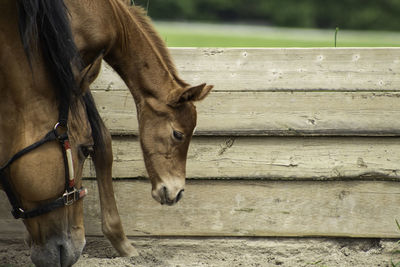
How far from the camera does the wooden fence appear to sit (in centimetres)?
381

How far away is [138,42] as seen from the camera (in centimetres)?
338

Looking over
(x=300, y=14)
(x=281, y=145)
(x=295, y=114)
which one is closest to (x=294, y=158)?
(x=281, y=145)

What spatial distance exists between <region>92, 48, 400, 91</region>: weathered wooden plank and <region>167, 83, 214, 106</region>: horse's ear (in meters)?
0.49

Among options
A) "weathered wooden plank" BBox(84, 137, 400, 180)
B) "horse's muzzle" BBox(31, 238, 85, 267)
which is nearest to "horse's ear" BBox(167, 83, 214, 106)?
"weathered wooden plank" BBox(84, 137, 400, 180)

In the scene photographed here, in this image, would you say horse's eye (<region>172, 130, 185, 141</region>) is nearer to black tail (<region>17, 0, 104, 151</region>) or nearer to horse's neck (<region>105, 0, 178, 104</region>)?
horse's neck (<region>105, 0, 178, 104</region>)

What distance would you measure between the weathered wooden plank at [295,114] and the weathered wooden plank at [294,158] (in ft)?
0.22

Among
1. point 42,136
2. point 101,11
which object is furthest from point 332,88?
point 42,136

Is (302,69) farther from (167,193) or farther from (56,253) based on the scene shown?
(56,253)

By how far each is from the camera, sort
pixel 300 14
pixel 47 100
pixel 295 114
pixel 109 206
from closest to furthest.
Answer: pixel 47 100 < pixel 109 206 < pixel 295 114 < pixel 300 14

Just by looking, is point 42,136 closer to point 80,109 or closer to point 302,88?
point 80,109

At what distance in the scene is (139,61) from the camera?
3.39 m

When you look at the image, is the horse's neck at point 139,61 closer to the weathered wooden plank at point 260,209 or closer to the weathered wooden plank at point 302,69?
the weathered wooden plank at point 302,69

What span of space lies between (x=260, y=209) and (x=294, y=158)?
1.20 feet

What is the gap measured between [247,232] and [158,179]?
2.60 ft
